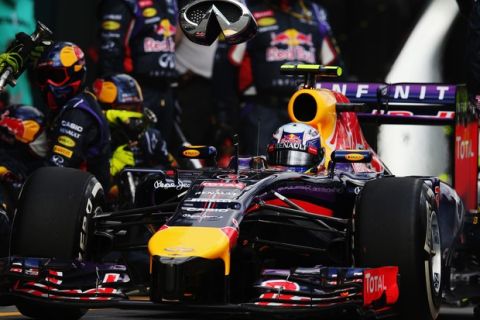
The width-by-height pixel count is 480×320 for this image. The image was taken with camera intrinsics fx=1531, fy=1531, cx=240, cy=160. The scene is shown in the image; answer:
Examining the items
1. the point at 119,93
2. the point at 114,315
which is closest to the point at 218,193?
the point at 114,315

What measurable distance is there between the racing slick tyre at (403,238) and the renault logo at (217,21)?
1184 millimetres

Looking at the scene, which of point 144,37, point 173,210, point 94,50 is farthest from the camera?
point 94,50

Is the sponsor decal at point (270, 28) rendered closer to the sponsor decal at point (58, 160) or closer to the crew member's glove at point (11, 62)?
the sponsor decal at point (58, 160)

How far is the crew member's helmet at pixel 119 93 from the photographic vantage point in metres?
13.3

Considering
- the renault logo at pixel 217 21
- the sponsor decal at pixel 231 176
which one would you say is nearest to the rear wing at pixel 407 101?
the renault logo at pixel 217 21

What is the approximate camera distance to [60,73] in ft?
38.3

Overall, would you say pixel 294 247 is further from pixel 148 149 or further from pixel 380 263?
pixel 148 149

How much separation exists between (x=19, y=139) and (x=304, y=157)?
3354 millimetres

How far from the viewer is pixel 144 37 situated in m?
14.6

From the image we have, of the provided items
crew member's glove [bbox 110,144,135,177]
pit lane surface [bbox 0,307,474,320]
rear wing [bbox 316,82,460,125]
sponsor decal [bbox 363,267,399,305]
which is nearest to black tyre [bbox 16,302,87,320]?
pit lane surface [bbox 0,307,474,320]

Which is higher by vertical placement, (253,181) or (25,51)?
(25,51)

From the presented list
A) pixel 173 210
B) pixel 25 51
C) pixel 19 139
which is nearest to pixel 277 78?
pixel 19 139

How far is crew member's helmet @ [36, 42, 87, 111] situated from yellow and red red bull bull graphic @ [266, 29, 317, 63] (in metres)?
3.28

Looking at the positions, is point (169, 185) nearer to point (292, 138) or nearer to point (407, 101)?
point (292, 138)
